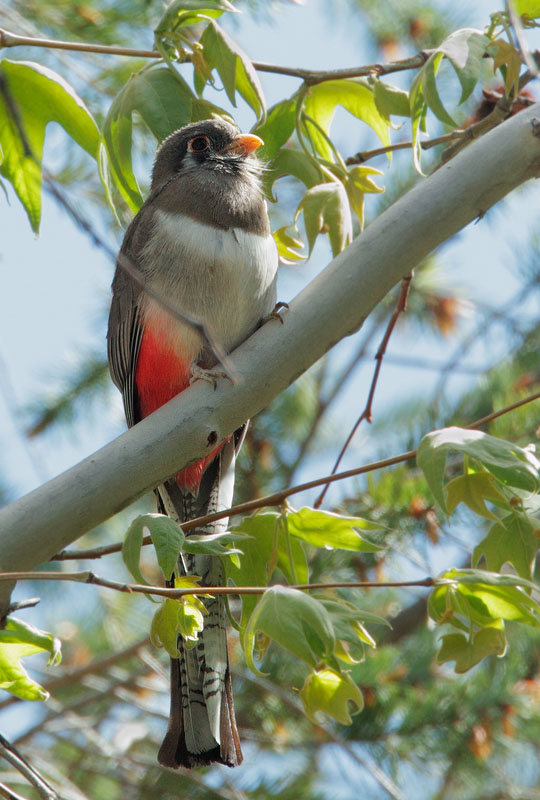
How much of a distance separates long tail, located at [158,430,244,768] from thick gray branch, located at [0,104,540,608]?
591 millimetres

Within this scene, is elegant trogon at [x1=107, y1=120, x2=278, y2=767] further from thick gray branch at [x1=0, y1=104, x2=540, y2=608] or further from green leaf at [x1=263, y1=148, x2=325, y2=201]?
thick gray branch at [x1=0, y1=104, x2=540, y2=608]

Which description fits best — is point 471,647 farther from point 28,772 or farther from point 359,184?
point 359,184

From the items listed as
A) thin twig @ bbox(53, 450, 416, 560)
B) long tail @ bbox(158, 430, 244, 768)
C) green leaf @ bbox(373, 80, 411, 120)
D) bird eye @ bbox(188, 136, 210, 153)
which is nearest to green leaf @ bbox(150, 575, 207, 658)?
thin twig @ bbox(53, 450, 416, 560)

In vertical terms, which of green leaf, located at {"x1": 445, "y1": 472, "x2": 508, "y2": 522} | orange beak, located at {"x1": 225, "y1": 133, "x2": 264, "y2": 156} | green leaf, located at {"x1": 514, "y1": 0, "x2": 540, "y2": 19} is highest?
orange beak, located at {"x1": 225, "y1": 133, "x2": 264, "y2": 156}

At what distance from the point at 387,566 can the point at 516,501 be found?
205 centimetres

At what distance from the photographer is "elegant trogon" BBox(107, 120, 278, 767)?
2770 mm

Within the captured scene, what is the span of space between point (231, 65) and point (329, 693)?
1435 mm

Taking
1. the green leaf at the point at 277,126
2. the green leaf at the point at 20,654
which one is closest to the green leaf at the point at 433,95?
the green leaf at the point at 277,126

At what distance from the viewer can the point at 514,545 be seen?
1.96 m

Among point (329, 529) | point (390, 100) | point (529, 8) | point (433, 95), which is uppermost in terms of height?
point (390, 100)

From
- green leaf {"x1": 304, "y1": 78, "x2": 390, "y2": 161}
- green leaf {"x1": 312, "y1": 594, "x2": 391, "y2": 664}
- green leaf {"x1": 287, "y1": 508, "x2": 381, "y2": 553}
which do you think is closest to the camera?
green leaf {"x1": 312, "y1": 594, "x2": 391, "y2": 664}

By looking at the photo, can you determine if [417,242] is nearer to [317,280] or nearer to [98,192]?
[317,280]

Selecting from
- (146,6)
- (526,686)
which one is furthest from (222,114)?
(526,686)

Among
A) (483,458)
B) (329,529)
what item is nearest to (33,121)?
(329,529)
